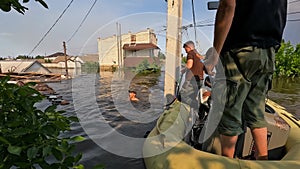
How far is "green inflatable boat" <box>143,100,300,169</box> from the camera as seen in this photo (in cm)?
171

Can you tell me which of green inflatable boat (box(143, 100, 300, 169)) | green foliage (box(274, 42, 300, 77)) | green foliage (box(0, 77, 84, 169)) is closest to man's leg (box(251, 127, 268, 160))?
green inflatable boat (box(143, 100, 300, 169))

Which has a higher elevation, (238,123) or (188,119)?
(238,123)

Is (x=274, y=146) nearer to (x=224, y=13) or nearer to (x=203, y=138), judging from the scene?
(x=203, y=138)

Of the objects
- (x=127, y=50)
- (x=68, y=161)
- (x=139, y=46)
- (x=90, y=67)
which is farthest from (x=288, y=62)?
(x=90, y=67)

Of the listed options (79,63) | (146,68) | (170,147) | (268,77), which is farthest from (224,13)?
(79,63)

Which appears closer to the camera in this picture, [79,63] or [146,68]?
[146,68]

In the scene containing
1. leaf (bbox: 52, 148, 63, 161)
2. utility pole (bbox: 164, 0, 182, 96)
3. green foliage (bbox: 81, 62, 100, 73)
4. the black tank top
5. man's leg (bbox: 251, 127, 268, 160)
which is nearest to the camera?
leaf (bbox: 52, 148, 63, 161)

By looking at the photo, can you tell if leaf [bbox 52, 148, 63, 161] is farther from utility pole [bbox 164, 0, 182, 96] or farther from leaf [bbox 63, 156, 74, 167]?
utility pole [bbox 164, 0, 182, 96]

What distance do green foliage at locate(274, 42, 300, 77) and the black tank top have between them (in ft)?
79.8

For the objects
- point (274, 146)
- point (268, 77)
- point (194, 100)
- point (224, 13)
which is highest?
point (224, 13)

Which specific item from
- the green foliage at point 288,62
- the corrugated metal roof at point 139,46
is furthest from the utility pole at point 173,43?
the corrugated metal roof at point 139,46

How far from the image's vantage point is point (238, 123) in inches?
69.7

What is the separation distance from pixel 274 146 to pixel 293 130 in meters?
0.68

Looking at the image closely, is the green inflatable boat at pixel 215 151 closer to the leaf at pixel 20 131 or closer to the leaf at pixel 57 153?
the leaf at pixel 57 153
